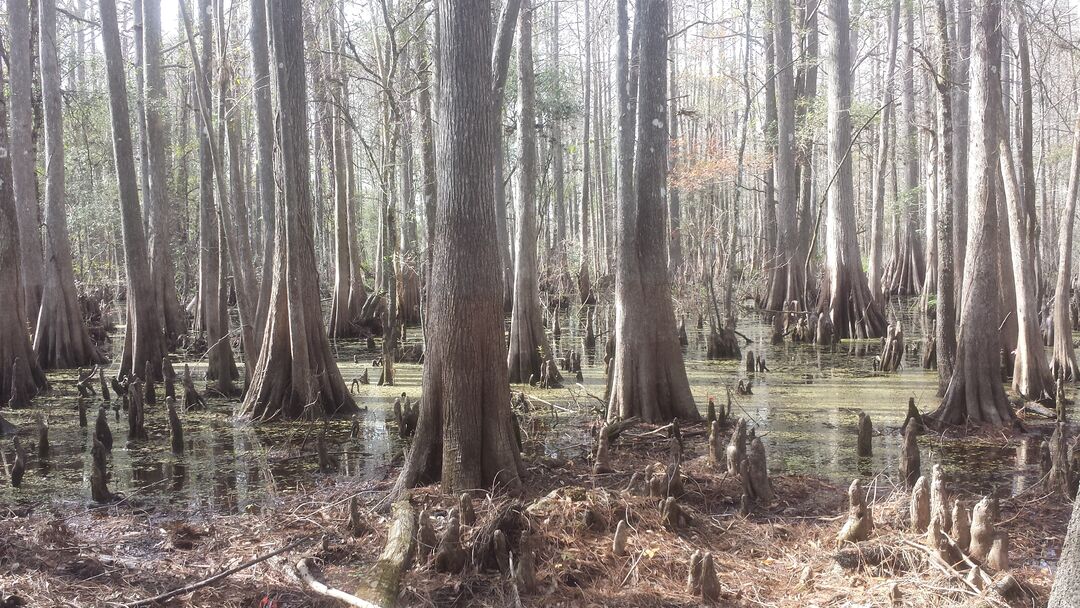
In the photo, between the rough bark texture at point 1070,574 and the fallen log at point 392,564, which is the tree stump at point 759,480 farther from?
the rough bark texture at point 1070,574

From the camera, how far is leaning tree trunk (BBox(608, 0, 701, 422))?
22.5 ft

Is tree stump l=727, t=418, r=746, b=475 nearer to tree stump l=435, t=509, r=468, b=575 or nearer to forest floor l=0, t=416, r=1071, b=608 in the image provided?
forest floor l=0, t=416, r=1071, b=608

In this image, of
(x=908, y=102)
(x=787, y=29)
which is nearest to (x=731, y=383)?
(x=787, y=29)

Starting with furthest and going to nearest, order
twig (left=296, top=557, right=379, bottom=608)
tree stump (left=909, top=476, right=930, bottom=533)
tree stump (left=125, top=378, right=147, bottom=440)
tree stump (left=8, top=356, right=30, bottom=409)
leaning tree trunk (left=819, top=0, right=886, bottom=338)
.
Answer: leaning tree trunk (left=819, top=0, right=886, bottom=338) < tree stump (left=8, top=356, right=30, bottom=409) < tree stump (left=125, top=378, right=147, bottom=440) < tree stump (left=909, top=476, right=930, bottom=533) < twig (left=296, top=557, right=379, bottom=608)

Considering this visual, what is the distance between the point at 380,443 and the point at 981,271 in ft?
17.6

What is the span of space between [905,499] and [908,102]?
17.3 metres

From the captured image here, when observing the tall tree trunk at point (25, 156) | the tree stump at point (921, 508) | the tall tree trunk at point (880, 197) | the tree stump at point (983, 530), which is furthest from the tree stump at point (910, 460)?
the tall tree trunk at point (880, 197)

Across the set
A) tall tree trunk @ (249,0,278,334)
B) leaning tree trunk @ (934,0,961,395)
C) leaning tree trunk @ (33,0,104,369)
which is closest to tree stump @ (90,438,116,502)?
tall tree trunk @ (249,0,278,334)

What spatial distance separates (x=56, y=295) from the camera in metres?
11.1

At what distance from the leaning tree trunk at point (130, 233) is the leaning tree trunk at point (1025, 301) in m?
9.62

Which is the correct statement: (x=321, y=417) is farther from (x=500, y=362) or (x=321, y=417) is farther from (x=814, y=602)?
(x=814, y=602)

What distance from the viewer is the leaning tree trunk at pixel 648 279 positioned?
6863 mm

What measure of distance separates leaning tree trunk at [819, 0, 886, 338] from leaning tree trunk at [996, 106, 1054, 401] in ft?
18.4

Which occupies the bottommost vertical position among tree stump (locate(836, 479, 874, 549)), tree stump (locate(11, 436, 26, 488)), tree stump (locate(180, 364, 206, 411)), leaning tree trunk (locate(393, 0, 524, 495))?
tree stump (locate(836, 479, 874, 549))
